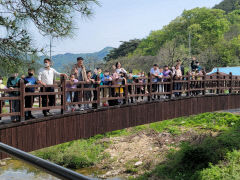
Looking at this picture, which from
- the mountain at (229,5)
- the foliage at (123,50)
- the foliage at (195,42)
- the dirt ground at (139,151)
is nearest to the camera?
the dirt ground at (139,151)

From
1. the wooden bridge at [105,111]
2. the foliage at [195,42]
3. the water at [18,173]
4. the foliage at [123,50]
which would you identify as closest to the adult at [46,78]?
the wooden bridge at [105,111]

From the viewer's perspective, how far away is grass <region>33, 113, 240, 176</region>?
14172mm

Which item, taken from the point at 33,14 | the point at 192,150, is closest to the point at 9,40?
the point at 33,14

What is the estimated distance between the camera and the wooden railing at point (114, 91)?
7.95 metres

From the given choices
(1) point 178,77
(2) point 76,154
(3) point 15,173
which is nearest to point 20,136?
(1) point 178,77

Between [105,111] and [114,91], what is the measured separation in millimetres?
968

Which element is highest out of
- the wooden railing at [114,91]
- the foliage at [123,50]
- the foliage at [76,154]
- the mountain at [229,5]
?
the mountain at [229,5]

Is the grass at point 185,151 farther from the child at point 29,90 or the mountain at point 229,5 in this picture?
the mountain at point 229,5

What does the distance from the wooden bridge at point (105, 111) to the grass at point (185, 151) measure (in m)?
1.96

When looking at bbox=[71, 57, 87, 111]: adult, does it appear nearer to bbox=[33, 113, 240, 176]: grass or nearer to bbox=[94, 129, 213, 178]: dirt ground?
bbox=[33, 113, 240, 176]: grass

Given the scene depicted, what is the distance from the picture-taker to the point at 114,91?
447 inches

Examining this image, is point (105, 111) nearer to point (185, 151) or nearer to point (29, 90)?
point (29, 90)

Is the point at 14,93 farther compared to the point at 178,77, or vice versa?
the point at 178,77

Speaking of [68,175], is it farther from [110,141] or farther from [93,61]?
[93,61]
